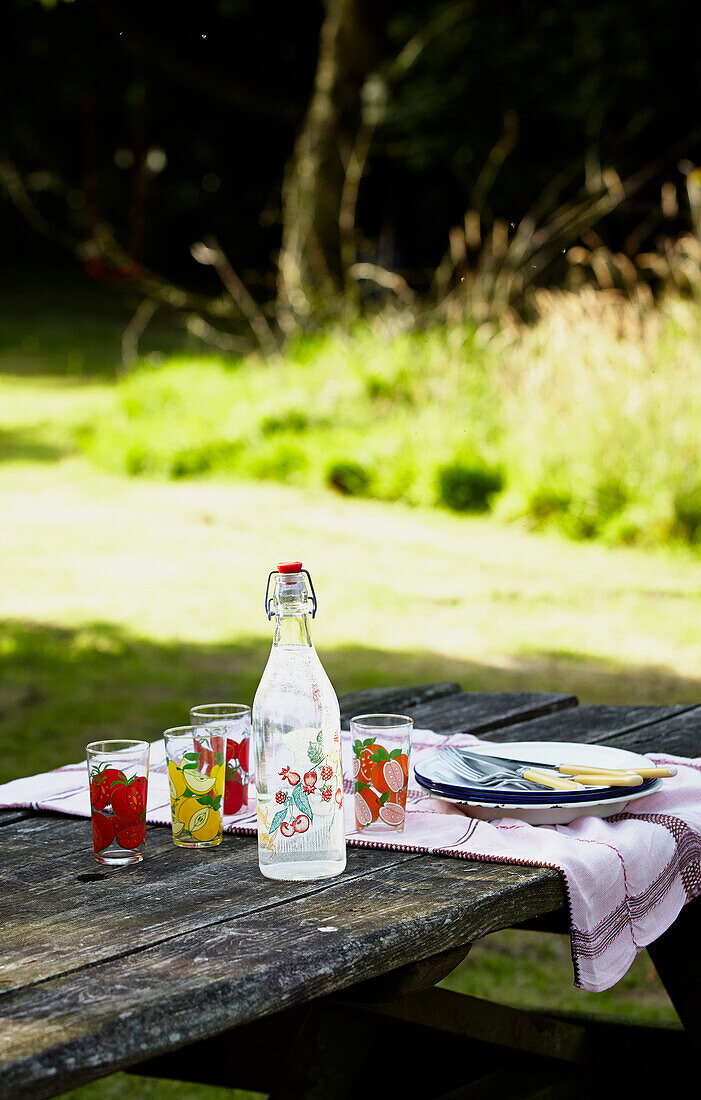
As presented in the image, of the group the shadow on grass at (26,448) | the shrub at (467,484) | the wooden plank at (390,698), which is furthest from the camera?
the shadow on grass at (26,448)

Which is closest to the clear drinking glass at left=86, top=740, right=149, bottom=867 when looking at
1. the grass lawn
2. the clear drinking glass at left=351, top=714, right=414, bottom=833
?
the clear drinking glass at left=351, top=714, right=414, bottom=833

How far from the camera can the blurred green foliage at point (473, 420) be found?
6.91 metres

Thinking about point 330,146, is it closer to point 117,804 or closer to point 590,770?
point 590,770

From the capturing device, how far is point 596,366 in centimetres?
719

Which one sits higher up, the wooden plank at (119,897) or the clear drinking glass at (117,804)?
the clear drinking glass at (117,804)

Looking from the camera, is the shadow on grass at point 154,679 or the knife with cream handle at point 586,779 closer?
the knife with cream handle at point 586,779

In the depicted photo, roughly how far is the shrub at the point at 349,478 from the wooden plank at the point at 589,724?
6084 millimetres

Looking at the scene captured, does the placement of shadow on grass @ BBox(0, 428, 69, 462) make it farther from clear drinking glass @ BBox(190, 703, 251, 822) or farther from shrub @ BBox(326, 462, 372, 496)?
clear drinking glass @ BBox(190, 703, 251, 822)

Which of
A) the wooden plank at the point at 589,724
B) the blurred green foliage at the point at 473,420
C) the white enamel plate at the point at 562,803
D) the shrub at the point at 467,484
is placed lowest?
the white enamel plate at the point at 562,803


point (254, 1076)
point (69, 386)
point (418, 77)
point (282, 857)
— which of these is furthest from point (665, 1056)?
point (418, 77)

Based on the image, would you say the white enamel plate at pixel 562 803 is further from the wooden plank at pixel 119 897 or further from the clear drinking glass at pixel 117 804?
the clear drinking glass at pixel 117 804

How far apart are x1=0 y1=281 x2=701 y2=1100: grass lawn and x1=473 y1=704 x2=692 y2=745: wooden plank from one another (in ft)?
2.95

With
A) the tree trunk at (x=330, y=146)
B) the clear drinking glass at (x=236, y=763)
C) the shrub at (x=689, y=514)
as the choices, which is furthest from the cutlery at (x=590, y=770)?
the tree trunk at (x=330, y=146)

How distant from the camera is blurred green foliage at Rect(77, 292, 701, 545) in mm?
6914
